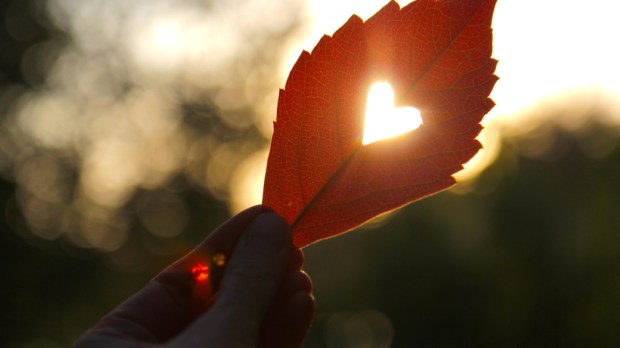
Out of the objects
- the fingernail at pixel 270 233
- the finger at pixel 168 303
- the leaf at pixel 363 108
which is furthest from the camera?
the finger at pixel 168 303

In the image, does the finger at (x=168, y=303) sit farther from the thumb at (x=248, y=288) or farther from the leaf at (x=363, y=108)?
the leaf at (x=363, y=108)

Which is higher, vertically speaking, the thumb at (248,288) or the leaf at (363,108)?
the leaf at (363,108)

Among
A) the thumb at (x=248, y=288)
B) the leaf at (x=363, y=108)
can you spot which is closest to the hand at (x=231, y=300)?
the thumb at (x=248, y=288)

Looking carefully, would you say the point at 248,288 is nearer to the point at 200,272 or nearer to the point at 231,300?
the point at 231,300

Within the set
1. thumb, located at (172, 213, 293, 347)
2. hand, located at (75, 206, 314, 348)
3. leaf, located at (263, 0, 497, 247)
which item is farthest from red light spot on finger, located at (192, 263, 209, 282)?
leaf, located at (263, 0, 497, 247)

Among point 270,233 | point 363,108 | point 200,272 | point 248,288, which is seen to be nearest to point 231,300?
point 248,288

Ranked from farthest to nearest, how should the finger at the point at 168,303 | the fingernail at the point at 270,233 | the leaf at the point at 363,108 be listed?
the finger at the point at 168,303 < the fingernail at the point at 270,233 < the leaf at the point at 363,108

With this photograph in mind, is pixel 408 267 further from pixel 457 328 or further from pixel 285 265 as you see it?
pixel 285 265
